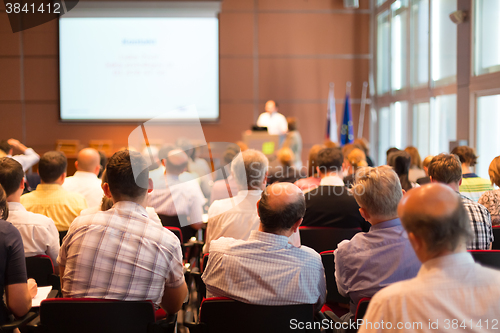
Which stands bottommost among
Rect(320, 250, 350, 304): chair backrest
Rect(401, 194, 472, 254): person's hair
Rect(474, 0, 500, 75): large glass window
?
Rect(320, 250, 350, 304): chair backrest

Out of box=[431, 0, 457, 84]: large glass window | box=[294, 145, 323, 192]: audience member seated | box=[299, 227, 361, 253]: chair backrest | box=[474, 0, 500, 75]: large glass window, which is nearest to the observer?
box=[299, 227, 361, 253]: chair backrest

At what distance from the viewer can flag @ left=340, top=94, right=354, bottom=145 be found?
8559mm

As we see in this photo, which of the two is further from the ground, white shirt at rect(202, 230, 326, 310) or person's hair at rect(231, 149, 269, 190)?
person's hair at rect(231, 149, 269, 190)

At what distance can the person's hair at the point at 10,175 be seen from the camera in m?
2.38

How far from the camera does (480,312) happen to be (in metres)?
1.02

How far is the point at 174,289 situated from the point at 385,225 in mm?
960

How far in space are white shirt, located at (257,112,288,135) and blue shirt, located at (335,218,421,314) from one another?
22.2 feet

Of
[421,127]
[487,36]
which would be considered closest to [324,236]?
[487,36]

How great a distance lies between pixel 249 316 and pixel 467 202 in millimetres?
1653

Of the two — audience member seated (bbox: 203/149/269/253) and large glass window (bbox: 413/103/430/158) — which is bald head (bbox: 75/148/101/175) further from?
large glass window (bbox: 413/103/430/158)

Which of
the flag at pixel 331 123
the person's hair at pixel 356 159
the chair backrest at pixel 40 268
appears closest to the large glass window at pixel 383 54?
the flag at pixel 331 123

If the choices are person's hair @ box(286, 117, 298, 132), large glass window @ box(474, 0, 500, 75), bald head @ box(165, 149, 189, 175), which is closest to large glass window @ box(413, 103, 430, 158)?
large glass window @ box(474, 0, 500, 75)

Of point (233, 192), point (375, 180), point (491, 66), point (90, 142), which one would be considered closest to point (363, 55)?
point (491, 66)

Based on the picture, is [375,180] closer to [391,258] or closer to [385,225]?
[385,225]
